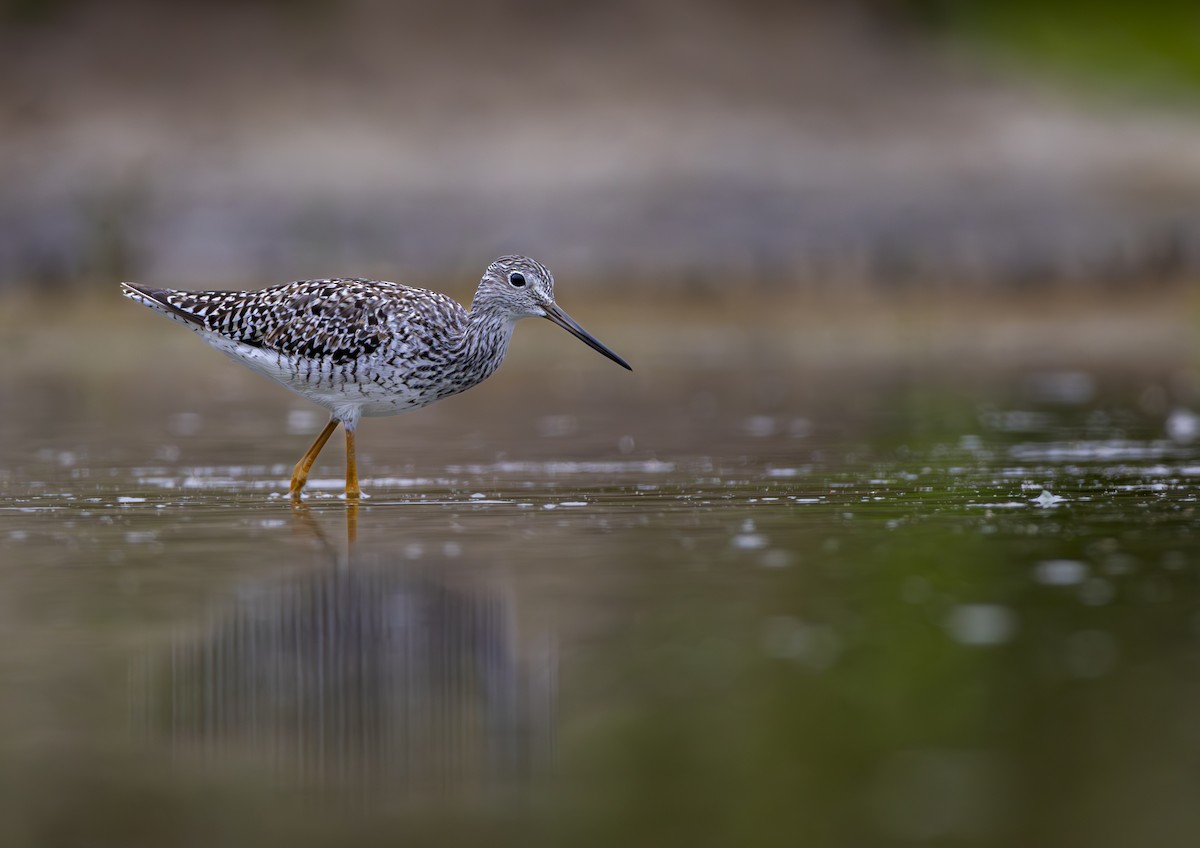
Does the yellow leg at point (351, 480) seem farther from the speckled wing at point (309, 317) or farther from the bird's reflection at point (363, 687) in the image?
the bird's reflection at point (363, 687)

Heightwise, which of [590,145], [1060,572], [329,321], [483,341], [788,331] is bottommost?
[1060,572]

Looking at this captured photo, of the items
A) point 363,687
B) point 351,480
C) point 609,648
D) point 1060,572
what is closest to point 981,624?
point 1060,572

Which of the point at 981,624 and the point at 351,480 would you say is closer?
the point at 981,624

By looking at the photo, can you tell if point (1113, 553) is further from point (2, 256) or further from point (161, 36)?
point (161, 36)

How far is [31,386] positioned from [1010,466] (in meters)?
10.1

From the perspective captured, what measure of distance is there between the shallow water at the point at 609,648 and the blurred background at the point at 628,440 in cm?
3

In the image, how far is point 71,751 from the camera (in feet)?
15.9

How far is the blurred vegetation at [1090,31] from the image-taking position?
2780 centimetres

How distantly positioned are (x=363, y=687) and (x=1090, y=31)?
85.7 feet

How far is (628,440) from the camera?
12570 mm

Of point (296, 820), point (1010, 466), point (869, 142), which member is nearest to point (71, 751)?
point (296, 820)

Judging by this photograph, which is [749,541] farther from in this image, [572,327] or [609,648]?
[572,327]

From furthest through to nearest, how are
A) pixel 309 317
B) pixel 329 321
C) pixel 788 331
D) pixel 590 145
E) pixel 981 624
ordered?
pixel 590 145, pixel 788 331, pixel 309 317, pixel 329 321, pixel 981 624

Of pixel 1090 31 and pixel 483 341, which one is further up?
pixel 1090 31
